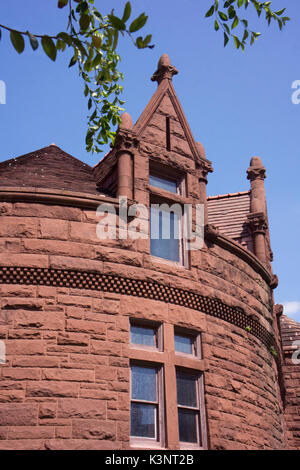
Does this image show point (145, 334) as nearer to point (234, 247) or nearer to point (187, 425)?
point (187, 425)

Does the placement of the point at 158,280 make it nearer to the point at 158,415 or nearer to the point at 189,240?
the point at 189,240

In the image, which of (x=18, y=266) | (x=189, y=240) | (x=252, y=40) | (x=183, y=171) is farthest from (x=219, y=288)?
(x=252, y=40)

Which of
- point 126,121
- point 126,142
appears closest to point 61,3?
point 126,142

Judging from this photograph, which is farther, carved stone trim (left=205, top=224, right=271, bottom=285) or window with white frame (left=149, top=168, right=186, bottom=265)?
carved stone trim (left=205, top=224, right=271, bottom=285)

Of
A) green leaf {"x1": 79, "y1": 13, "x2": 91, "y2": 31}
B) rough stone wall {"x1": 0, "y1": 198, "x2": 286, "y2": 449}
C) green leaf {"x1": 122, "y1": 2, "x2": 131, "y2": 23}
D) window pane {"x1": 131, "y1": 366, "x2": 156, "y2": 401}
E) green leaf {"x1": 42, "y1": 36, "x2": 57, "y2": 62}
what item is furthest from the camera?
window pane {"x1": 131, "y1": 366, "x2": 156, "y2": 401}

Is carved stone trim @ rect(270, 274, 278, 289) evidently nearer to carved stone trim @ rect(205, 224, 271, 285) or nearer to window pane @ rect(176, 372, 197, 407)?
carved stone trim @ rect(205, 224, 271, 285)

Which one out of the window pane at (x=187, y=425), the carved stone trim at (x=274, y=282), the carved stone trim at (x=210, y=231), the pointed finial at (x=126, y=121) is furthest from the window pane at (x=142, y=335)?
the carved stone trim at (x=274, y=282)

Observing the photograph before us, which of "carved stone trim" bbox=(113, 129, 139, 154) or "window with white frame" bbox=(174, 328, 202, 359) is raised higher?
"carved stone trim" bbox=(113, 129, 139, 154)

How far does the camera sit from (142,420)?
35.8 ft

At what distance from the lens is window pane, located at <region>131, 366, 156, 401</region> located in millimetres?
11094

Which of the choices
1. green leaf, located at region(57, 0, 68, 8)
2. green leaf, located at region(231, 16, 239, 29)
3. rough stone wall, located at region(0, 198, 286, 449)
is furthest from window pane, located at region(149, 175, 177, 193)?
green leaf, located at region(57, 0, 68, 8)

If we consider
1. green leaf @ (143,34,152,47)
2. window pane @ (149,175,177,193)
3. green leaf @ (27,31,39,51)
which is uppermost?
window pane @ (149,175,177,193)

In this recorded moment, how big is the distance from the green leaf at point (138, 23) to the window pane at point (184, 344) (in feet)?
22.2

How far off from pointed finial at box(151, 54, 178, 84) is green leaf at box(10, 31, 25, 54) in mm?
8855
